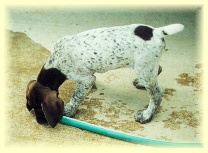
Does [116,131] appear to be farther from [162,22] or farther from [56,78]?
[162,22]

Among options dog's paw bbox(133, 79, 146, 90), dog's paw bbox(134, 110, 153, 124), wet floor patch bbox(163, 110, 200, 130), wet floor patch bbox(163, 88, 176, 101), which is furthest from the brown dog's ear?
wet floor patch bbox(163, 88, 176, 101)

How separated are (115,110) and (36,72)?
4.50ft

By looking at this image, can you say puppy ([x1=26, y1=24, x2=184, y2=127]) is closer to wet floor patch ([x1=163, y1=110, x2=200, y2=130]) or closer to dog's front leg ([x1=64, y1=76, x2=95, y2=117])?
dog's front leg ([x1=64, y1=76, x2=95, y2=117])

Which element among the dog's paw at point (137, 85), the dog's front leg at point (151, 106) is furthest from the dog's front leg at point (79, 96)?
the dog's paw at point (137, 85)

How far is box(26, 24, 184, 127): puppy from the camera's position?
13.8 feet

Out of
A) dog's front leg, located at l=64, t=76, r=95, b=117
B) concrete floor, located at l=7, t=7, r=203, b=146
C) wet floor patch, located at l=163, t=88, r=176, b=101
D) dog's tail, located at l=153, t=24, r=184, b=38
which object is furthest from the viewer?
wet floor patch, located at l=163, t=88, r=176, b=101

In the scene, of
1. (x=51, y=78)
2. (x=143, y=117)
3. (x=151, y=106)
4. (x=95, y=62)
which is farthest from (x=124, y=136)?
(x=51, y=78)

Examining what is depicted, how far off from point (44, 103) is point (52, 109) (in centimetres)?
11

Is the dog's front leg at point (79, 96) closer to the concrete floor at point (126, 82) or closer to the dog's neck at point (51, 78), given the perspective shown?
the concrete floor at point (126, 82)

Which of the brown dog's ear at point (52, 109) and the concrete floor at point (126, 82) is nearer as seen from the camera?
the brown dog's ear at point (52, 109)

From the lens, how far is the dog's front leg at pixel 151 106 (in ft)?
14.6

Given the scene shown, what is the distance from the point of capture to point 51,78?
443 centimetres

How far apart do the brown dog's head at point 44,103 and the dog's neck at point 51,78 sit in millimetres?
80
